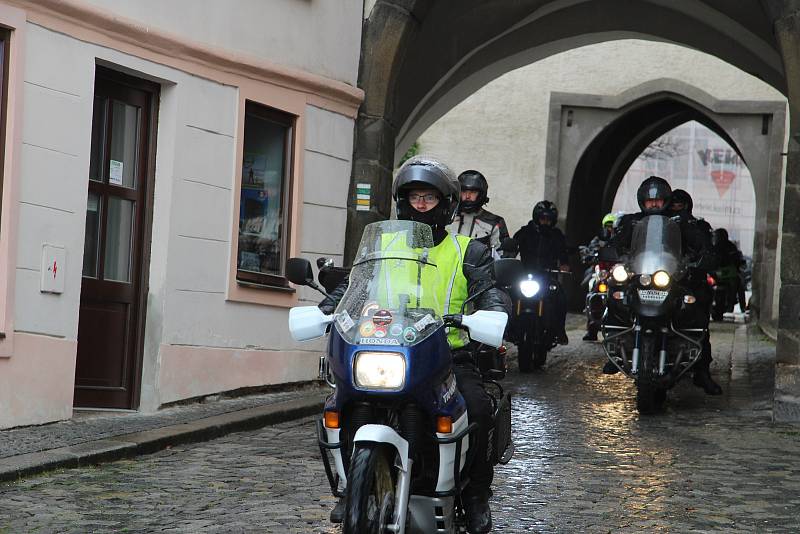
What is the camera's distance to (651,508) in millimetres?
7316

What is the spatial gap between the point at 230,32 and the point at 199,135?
0.99 meters

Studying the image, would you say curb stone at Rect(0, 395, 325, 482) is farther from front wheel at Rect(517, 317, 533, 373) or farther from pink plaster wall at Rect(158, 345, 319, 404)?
front wheel at Rect(517, 317, 533, 373)

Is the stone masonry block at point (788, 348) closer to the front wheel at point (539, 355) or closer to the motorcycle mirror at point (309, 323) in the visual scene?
the front wheel at point (539, 355)

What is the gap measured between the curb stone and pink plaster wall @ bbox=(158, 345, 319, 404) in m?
0.53

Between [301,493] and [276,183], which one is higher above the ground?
[276,183]

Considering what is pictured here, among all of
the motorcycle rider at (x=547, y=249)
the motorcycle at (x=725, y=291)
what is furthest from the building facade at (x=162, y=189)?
the motorcycle at (x=725, y=291)

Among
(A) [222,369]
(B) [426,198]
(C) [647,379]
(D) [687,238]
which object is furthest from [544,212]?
(B) [426,198]

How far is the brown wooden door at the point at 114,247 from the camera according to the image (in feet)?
34.7

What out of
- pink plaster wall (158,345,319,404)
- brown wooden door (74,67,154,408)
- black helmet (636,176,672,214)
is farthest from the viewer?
black helmet (636,176,672,214)

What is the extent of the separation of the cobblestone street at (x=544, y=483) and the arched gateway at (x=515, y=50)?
5.27ft

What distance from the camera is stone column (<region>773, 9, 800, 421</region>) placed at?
38.0ft

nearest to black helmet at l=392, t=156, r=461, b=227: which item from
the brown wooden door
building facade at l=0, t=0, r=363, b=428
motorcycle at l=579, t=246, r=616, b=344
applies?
building facade at l=0, t=0, r=363, b=428

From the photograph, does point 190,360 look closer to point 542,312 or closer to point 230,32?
point 230,32

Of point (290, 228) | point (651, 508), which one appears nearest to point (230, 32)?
point (290, 228)
